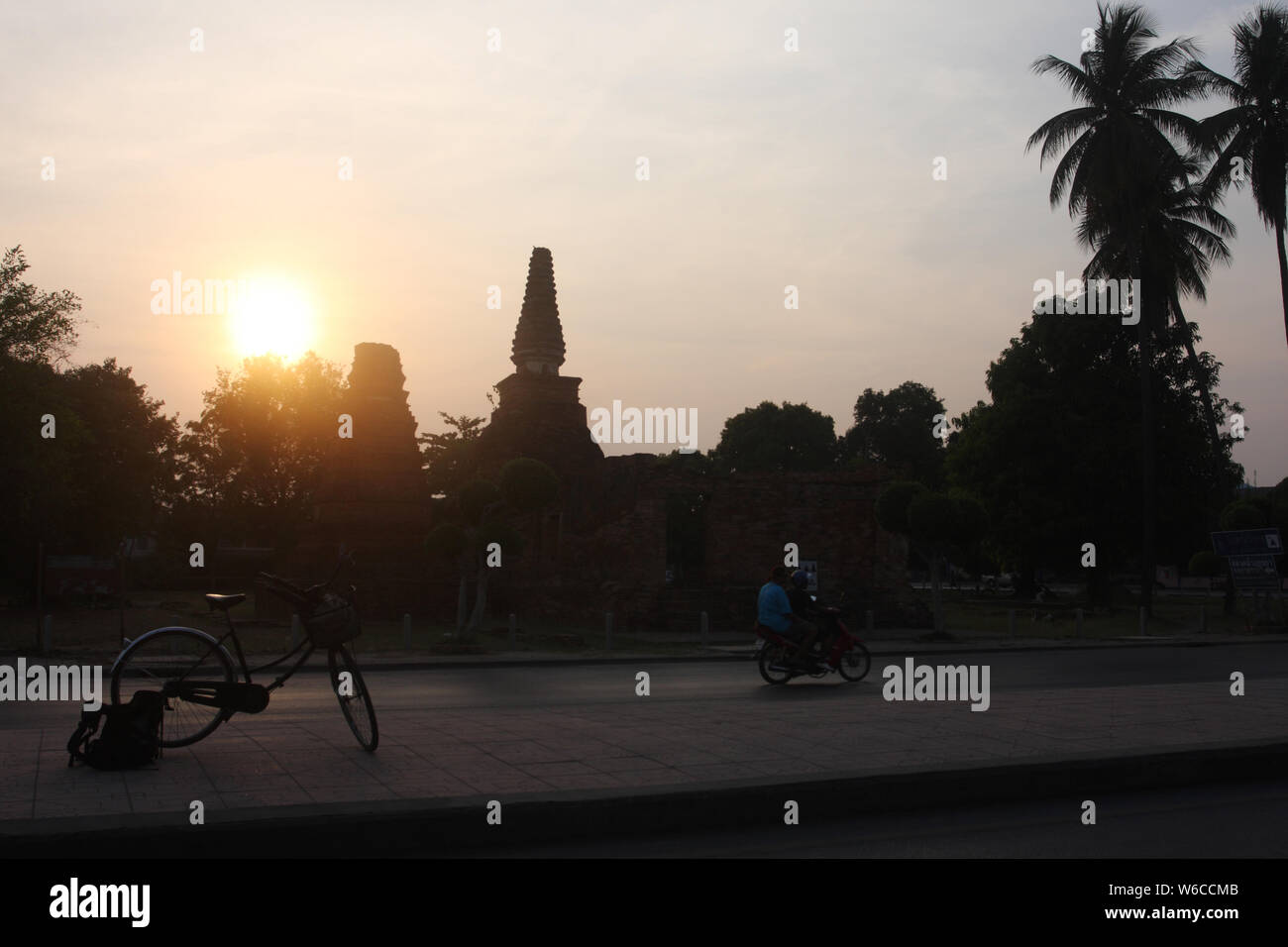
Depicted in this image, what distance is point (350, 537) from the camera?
1278 inches

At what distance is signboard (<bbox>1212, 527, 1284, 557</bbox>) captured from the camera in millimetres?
30125

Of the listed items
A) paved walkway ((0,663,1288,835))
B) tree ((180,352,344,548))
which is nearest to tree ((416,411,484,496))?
tree ((180,352,344,548))

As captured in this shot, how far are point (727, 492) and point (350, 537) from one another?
35.8 ft

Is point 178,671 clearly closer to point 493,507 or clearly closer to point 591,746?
point 591,746

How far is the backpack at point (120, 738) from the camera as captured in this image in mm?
6902

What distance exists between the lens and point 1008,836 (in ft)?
21.6

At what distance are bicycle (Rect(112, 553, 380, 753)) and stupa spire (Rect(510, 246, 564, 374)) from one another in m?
35.7

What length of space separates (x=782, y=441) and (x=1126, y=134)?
4847 cm

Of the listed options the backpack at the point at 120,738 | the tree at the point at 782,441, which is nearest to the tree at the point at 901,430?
the tree at the point at 782,441

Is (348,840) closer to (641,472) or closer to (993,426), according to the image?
(641,472)

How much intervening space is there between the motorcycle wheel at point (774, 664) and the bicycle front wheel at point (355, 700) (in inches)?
317

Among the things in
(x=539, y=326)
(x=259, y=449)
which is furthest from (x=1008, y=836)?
(x=259, y=449)

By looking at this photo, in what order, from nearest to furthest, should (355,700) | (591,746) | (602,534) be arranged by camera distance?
1. (355,700)
2. (591,746)
3. (602,534)
